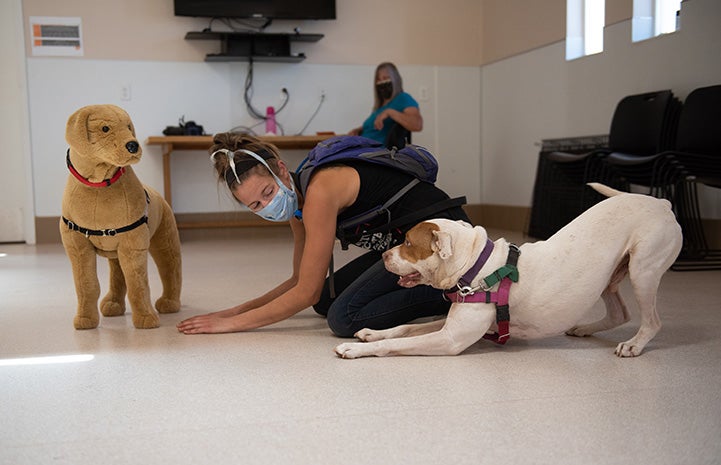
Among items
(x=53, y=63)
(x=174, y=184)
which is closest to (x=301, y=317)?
(x=174, y=184)

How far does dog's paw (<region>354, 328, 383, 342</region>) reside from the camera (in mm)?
2303

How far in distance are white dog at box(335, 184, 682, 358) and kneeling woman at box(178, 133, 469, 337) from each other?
273mm

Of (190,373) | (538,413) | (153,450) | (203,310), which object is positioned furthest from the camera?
(203,310)

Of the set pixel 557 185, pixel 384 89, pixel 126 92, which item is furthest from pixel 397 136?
pixel 126 92

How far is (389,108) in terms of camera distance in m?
5.59

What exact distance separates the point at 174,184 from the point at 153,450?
5300 millimetres

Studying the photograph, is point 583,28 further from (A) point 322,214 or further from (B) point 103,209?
(B) point 103,209

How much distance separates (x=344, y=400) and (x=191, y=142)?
4578 millimetres

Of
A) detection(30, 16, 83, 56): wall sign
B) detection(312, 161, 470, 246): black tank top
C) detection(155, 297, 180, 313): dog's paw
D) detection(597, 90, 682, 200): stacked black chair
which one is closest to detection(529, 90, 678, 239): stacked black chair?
detection(597, 90, 682, 200): stacked black chair

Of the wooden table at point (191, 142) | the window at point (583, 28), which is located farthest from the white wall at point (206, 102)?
the window at point (583, 28)

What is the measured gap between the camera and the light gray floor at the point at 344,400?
4.79ft

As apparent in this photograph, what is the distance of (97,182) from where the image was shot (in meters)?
2.57

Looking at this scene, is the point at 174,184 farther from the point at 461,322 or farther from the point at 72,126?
the point at 461,322

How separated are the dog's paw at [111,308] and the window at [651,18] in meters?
3.88
